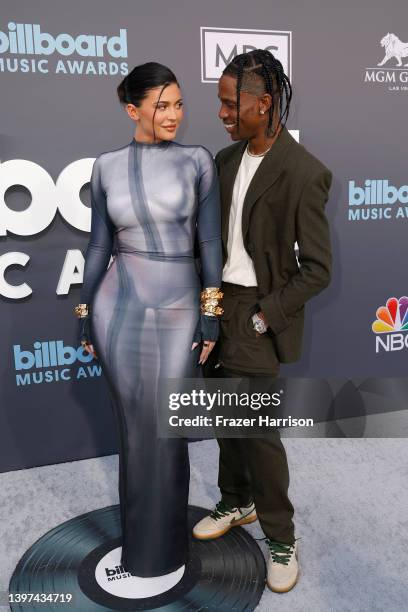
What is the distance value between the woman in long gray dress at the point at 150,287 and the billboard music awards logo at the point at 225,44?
110cm

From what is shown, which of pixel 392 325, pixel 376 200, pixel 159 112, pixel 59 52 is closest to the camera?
pixel 159 112

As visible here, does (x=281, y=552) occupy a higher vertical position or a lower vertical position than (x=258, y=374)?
lower

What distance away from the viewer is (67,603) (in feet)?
6.59

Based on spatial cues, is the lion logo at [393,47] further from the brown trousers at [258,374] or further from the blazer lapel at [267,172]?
the brown trousers at [258,374]

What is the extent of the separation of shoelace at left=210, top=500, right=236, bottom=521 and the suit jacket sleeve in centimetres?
91

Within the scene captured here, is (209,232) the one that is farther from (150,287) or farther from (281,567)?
(281,567)

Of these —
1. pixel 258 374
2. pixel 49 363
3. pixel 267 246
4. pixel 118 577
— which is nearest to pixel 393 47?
pixel 267 246

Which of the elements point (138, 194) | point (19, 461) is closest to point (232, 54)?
point (138, 194)

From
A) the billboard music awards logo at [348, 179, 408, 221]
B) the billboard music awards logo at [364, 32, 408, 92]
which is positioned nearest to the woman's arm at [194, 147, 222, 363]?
the billboard music awards logo at [348, 179, 408, 221]

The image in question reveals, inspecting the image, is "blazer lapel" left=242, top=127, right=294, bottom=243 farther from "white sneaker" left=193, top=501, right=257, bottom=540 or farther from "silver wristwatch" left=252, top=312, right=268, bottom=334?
"white sneaker" left=193, top=501, right=257, bottom=540

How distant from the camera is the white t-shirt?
199cm

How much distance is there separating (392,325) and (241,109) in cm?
207

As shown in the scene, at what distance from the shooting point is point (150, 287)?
1929mm

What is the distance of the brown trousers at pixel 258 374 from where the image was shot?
2014mm
